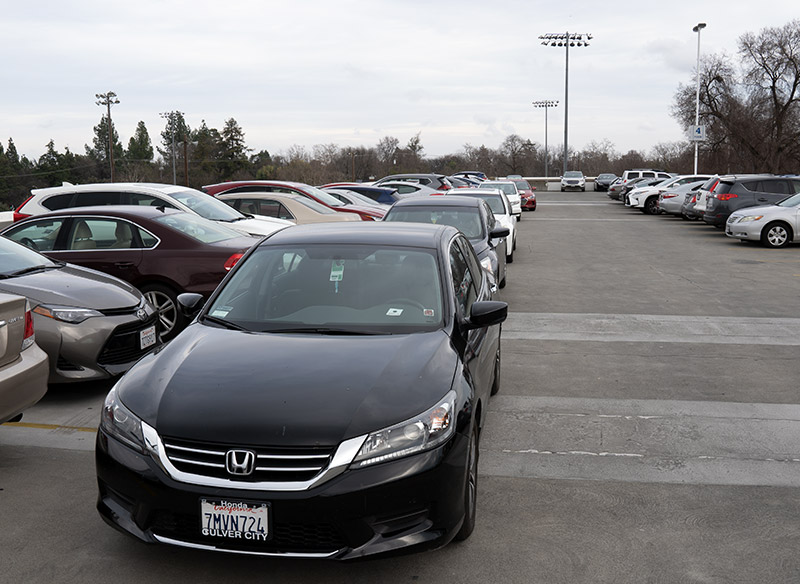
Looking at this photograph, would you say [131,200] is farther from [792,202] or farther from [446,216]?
[792,202]

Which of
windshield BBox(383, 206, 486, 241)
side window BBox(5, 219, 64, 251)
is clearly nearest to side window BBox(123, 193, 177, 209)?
side window BBox(5, 219, 64, 251)

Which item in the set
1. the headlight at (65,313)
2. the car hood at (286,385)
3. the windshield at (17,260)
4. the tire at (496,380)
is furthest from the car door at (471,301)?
the windshield at (17,260)

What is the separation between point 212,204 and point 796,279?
10024mm

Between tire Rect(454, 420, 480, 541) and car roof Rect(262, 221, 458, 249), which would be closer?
tire Rect(454, 420, 480, 541)

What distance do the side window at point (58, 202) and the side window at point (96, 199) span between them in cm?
15

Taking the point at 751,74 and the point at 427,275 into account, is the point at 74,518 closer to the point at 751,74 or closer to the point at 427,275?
the point at 427,275

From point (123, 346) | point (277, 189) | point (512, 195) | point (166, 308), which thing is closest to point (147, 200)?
point (166, 308)

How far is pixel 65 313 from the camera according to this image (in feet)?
21.6

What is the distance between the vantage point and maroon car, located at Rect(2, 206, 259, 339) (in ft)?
28.7

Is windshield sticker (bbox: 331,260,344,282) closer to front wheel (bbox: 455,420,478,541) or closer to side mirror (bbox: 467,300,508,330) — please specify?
side mirror (bbox: 467,300,508,330)

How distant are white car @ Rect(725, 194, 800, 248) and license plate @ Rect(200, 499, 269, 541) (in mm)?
19044

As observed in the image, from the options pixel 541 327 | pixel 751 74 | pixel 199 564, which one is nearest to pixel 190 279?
pixel 541 327

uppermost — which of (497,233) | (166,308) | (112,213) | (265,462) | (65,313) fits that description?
(112,213)

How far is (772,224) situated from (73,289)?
692 inches
